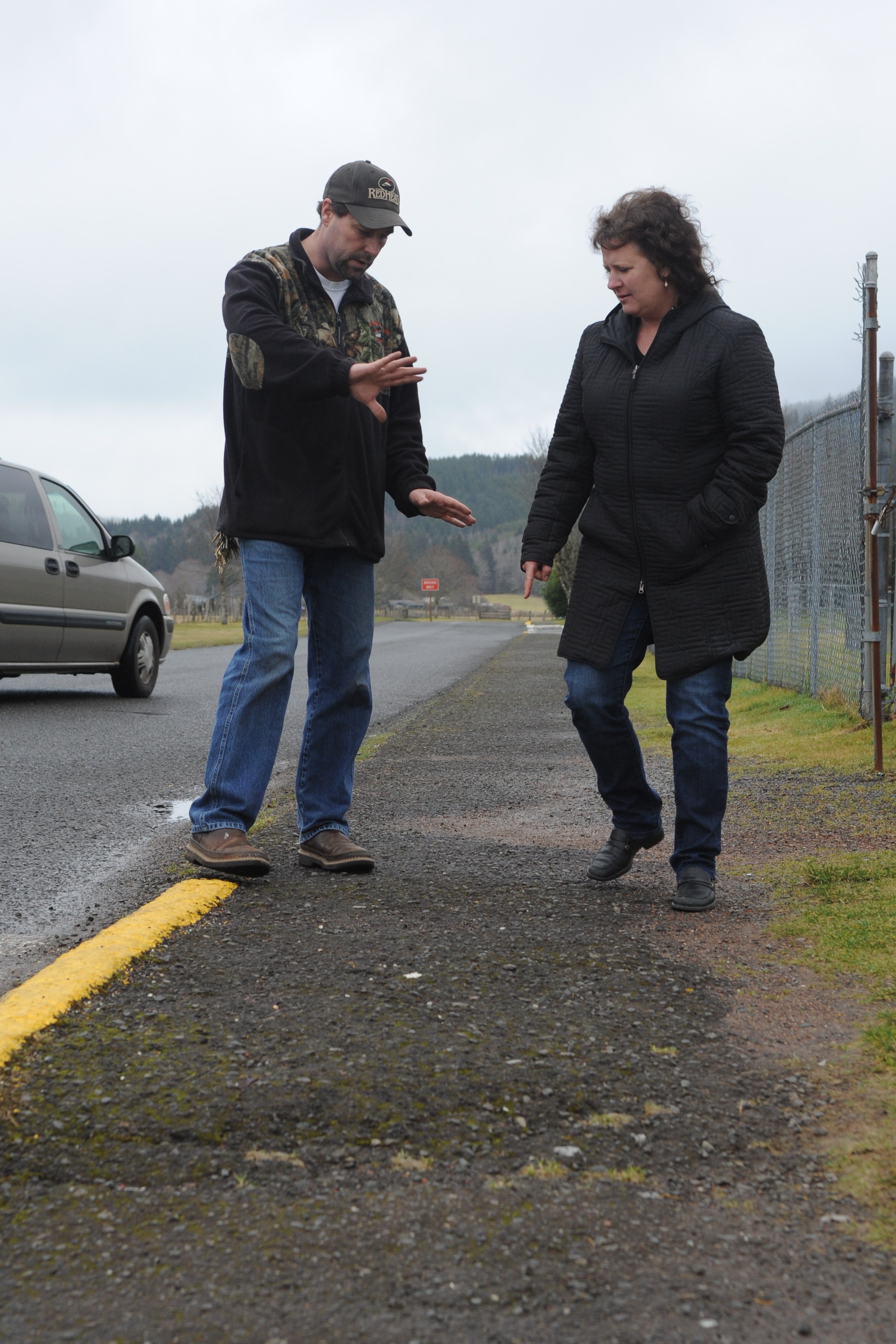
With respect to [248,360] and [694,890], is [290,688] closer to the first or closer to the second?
[248,360]

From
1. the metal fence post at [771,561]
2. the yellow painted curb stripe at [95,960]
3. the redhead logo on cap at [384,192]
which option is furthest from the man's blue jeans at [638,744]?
the metal fence post at [771,561]

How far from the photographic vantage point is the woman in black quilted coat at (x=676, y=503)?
3379 mm

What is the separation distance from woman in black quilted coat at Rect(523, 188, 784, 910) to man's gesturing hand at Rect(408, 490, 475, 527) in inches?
15.4

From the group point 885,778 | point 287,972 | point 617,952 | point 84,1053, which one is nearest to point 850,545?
point 885,778

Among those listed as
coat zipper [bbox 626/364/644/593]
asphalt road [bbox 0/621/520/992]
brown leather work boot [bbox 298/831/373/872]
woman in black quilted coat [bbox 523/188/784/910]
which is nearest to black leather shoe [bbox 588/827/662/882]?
woman in black quilted coat [bbox 523/188/784/910]

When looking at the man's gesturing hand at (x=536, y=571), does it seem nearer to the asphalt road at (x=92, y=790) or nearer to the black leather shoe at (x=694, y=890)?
the black leather shoe at (x=694, y=890)

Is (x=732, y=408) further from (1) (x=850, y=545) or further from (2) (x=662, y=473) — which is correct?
(1) (x=850, y=545)

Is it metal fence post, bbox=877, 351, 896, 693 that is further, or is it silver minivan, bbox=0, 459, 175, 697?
silver minivan, bbox=0, 459, 175, 697

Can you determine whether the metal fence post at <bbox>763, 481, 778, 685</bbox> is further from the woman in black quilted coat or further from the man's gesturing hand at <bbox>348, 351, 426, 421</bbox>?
the man's gesturing hand at <bbox>348, 351, 426, 421</bbox>

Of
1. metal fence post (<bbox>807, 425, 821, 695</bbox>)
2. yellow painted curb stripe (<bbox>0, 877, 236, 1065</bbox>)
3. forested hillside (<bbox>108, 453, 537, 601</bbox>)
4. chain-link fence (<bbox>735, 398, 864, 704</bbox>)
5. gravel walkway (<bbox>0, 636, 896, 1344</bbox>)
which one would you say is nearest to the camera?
gravel walkway (<bbox>0, 636, 896, 1344</bbox>)

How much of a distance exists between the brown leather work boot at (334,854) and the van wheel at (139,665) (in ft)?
24.2

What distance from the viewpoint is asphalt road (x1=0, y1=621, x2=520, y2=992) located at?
11.5 feet

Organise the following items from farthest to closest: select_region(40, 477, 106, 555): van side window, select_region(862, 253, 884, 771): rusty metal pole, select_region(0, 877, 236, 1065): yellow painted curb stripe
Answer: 1. select_region(40, 477, 106, 555): van side window
2. select_region(862, 253, 884, 771): rusty metal pole
3. select_region(0, 877, 236, 1065): yellow painted curb stripe

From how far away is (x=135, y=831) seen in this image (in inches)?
190
